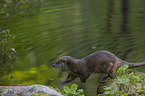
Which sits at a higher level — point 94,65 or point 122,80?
point 122,80

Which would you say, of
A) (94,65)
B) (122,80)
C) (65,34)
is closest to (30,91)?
(122,80)

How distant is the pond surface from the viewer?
5879 millimetres

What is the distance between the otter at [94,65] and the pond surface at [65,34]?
0.82 ft

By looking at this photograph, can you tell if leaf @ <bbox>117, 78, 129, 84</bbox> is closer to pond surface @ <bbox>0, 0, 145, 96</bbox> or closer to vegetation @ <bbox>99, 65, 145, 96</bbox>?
vegetation @ <bbox>99, 65, 145, 96</bbox>

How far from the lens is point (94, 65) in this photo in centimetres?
474

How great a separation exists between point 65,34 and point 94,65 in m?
3.95

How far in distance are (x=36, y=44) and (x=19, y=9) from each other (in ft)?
19.4

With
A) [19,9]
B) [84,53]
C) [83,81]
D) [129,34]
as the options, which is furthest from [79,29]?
[19,9]

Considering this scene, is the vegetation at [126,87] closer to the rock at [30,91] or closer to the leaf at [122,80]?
the leaf at [122,80]

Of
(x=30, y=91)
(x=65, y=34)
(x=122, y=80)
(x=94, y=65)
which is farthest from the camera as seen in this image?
(x=65, y=34)

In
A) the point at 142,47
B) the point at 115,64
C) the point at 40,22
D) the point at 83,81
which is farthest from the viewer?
the point at 40,22

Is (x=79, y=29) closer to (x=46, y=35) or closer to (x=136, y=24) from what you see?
(x=46, y=35)

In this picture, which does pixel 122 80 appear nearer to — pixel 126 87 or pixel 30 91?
pixel 126 87

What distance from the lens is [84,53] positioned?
6.55 metres
